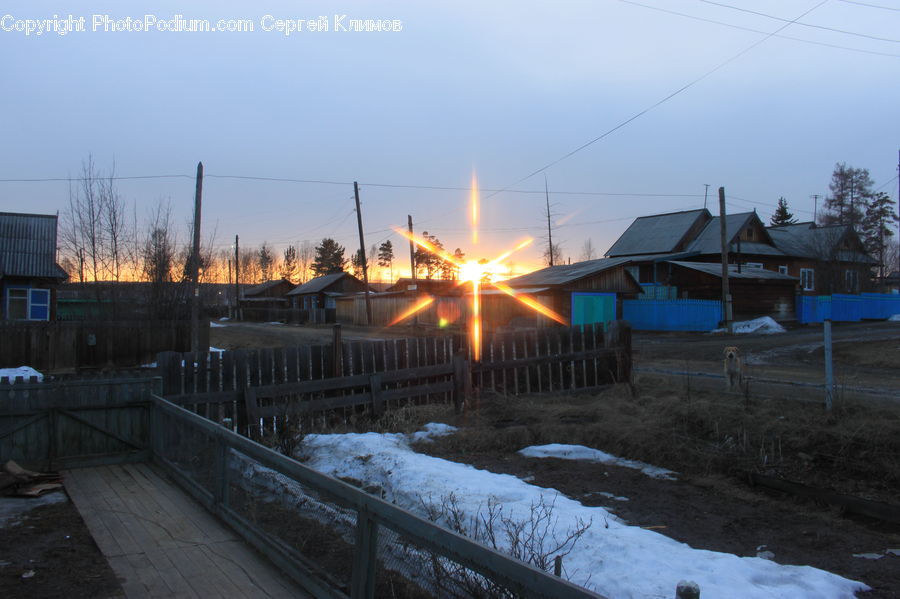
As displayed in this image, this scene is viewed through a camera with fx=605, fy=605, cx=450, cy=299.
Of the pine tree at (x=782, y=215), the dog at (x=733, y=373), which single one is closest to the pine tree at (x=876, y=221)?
the pine tree at (x=782, y=215)

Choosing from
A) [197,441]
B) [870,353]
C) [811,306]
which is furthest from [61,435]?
[811,306]

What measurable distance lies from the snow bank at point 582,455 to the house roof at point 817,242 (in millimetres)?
44802

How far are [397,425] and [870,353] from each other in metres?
16.0

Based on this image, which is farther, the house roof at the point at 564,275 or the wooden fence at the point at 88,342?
the house roof at the point at 564,275

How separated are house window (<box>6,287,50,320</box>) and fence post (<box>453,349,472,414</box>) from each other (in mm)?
24050

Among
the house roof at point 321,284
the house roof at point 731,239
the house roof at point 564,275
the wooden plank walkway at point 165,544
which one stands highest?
the house roof at point 731,239

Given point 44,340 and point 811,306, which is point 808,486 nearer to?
point 44,340

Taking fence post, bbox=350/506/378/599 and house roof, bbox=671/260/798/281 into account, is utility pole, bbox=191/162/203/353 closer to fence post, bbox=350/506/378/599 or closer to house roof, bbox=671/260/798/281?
fence post, bbox=350/506/378/599

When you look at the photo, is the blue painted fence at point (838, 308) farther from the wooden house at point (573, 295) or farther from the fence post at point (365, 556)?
the fence post at point (365, 556)

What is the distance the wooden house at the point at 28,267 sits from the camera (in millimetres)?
25672

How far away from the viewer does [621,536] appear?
4.71 m

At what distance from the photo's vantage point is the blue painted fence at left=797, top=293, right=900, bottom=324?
36.5 m

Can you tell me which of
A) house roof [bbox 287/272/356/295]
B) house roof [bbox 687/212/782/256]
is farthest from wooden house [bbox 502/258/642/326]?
house roof [bbox 287/272/356/295]

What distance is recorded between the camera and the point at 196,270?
70.2 ft
